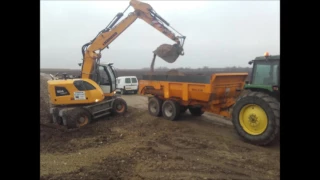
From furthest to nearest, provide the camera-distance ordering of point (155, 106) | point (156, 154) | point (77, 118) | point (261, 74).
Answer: point (155, 106)
point (77, 118)
point (261, 74)
point (156, 154)

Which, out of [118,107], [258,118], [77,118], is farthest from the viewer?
[118,107]

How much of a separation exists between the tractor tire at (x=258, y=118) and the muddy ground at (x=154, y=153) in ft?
0.83

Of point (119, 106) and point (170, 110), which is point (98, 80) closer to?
point (119, 106)

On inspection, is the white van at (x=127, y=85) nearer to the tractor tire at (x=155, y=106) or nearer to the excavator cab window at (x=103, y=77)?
the excavator cab window at (x=103, y=77)

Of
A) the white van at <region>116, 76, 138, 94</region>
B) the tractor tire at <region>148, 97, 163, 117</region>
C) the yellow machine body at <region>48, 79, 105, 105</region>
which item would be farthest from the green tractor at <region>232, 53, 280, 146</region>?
the white van at <region>116, 76, 138, 94</region>

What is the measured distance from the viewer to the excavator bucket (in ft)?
36.0

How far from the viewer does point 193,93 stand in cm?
917

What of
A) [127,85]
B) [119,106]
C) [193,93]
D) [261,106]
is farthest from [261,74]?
[127,85]

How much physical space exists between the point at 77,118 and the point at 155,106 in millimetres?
3022

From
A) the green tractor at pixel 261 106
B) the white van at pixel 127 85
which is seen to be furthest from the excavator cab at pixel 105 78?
Answer: the white van at pixel 127 85

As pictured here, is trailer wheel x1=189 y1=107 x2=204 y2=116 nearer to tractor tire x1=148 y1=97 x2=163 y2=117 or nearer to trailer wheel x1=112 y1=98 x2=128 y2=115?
tractor tire x1=148 y1=97 x2=163 y2=117

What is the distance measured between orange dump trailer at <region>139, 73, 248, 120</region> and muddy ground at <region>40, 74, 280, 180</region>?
0.67 meters

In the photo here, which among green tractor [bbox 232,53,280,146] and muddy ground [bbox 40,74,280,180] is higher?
green tractor [bbox 232,53,280,146]
